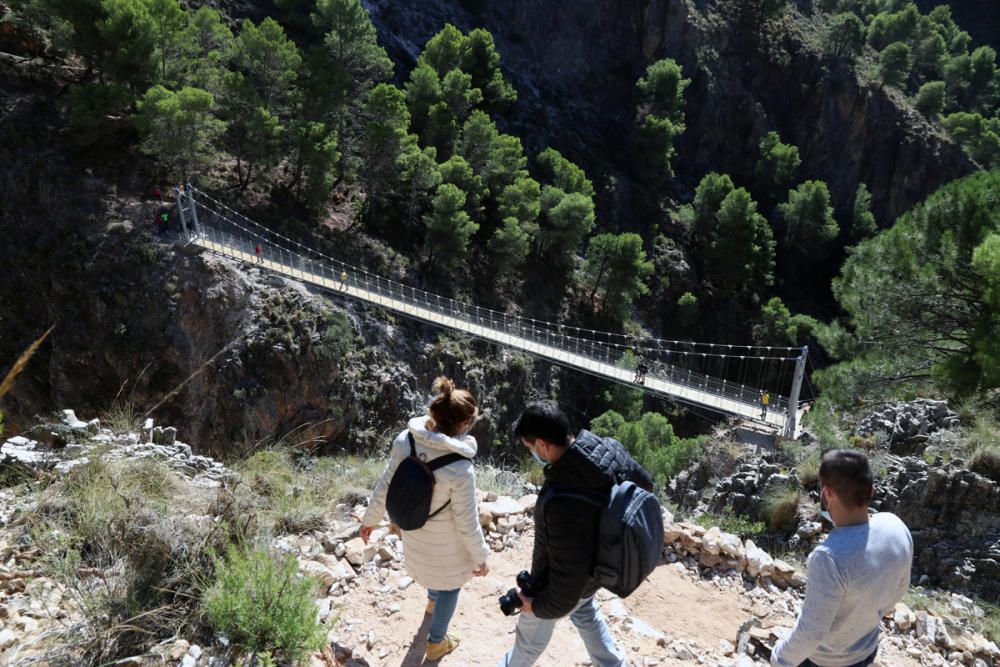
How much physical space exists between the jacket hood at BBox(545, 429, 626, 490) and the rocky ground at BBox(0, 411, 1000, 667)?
110cm

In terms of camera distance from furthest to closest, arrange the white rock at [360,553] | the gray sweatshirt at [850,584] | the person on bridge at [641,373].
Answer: the person on bridge at [641,373] < the white rock at [360,553] < the gray sweatshirt at [850,584]

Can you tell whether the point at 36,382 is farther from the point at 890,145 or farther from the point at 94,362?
the point at 890,145

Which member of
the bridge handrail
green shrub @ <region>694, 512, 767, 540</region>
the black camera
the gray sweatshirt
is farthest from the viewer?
the bridge handrail

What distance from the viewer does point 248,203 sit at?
60.8ft

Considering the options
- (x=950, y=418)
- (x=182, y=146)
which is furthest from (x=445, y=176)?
(x=950, y=418)

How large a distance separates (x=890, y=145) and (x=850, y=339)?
36314 mm

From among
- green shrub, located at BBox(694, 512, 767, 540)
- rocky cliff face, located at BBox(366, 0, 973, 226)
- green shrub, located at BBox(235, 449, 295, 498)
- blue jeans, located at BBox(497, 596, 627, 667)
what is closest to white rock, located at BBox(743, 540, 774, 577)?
green shrub, located at BBox(694, 512, 767, 540)

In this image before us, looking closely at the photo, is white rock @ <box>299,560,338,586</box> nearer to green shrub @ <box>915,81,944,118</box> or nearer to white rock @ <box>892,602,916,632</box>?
white rock @ <box>892,602,916,632</box>

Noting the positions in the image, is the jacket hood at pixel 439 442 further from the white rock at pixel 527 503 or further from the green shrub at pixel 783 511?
the green shrub at pixel 783 511

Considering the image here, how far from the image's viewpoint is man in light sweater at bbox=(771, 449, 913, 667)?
1979 mm

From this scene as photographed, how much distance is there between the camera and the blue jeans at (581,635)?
2.41 meters

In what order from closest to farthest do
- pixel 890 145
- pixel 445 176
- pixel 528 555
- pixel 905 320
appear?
1. pixel 528 555
2. pixel 905 320
3. pixel 445 176
4. pixel 890 145

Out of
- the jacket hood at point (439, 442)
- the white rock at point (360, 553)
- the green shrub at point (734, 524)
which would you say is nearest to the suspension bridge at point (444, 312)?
the green shrub at point (734, 524)

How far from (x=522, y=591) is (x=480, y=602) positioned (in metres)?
1.37
